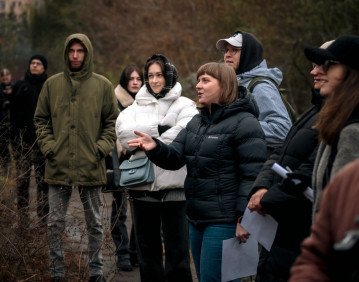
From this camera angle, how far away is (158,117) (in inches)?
338

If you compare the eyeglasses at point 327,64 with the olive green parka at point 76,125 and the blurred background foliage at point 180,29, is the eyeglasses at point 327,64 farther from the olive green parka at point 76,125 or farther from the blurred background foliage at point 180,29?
the blurred background foliage at point 180,29

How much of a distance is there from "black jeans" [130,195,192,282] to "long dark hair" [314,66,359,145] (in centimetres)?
326

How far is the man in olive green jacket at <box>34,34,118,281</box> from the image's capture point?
905 cm

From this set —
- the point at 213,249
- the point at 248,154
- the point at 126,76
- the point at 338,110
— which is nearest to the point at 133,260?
the point at 126,76

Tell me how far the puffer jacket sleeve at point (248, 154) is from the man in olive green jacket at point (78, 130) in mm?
2037

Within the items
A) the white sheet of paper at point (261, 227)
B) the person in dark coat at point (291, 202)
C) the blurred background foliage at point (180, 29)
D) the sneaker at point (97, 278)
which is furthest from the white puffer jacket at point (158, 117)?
the blurred background foliage at point (180, 29)

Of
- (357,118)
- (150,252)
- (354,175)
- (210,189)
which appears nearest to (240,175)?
(210,189)

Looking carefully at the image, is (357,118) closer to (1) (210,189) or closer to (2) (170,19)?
(1) (210,189)

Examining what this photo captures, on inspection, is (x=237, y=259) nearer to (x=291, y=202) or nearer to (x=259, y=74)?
(x=291, y=202)

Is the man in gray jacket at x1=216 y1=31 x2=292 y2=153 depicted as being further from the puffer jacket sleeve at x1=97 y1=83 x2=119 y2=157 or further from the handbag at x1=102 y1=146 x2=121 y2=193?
the handbag at x1=102 y1=146 x2=121 y2=193

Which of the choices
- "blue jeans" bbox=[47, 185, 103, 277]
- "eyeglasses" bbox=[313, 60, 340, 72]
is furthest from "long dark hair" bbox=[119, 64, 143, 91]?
"eyeglasses" bbox=[313, 60, 340, 72]

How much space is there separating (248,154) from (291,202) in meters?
1.26

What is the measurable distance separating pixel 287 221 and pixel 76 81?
3593 mm

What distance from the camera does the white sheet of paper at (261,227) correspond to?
20.6ft
